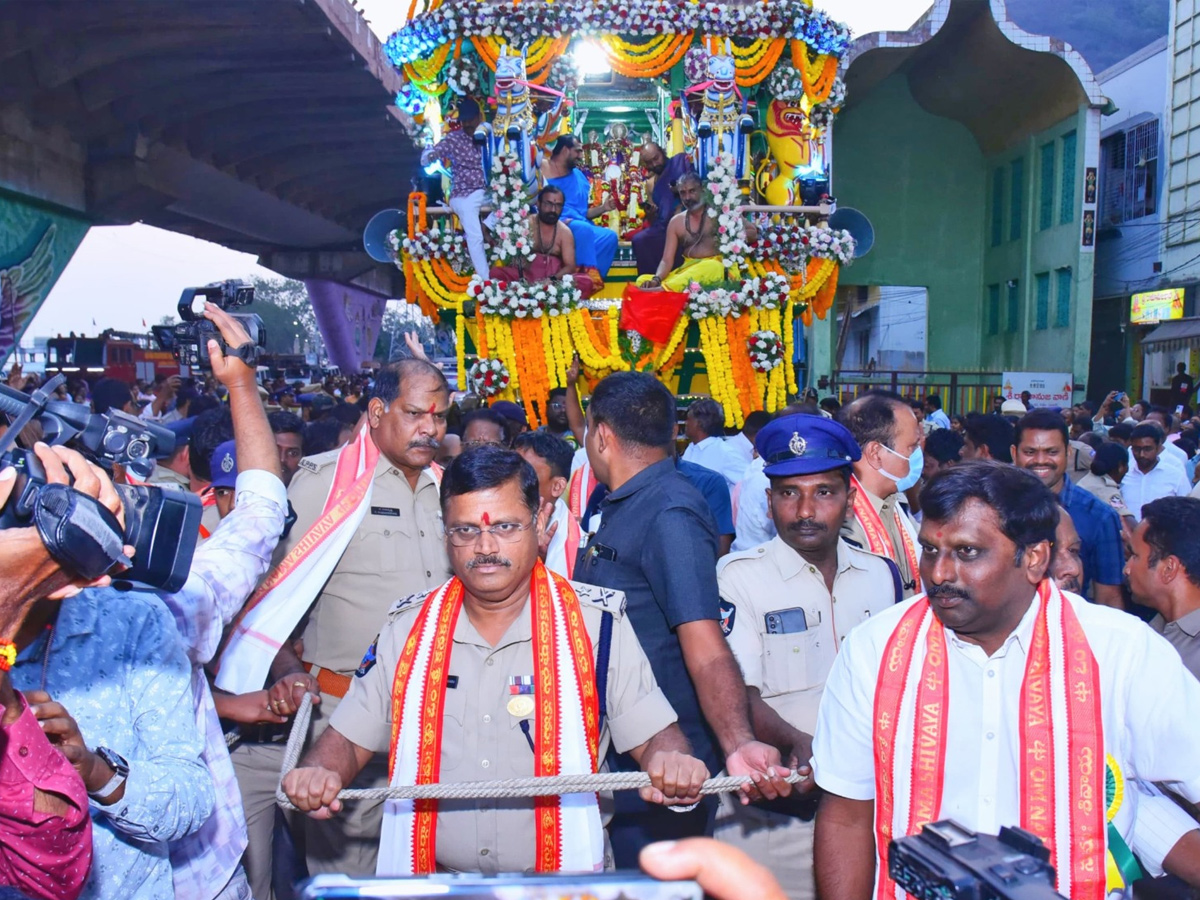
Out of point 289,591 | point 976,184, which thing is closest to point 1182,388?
point 976,184

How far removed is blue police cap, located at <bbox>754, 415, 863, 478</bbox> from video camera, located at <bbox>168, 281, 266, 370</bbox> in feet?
5.63

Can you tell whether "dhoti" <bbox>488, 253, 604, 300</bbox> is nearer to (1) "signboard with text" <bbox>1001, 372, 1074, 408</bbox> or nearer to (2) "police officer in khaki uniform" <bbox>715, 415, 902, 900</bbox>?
(2) "police officer in khaki uniform" <bbox>715, 415, 902, 900</bbox>

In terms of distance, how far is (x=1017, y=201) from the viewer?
24.0m

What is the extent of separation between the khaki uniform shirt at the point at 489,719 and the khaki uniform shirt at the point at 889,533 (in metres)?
1.21

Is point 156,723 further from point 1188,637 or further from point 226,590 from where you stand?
point 1188,637

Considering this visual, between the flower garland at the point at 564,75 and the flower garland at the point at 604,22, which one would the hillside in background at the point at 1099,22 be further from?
the flower garland at the point at 604,22

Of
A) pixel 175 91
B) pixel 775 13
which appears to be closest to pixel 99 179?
pixel 175 91

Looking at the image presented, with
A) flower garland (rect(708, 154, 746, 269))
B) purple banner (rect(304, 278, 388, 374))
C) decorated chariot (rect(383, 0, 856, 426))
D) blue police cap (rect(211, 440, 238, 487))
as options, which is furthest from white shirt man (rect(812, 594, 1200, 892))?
purple banner (rect(304, 278, 388, 374))

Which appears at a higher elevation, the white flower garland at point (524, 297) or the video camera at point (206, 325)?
the white flower garland at point (524, 297)

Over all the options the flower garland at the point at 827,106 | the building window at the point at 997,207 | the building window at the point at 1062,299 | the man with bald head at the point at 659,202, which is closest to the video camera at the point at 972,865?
the man with bald head at the point at 659,202

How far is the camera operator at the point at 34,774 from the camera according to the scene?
154 cm

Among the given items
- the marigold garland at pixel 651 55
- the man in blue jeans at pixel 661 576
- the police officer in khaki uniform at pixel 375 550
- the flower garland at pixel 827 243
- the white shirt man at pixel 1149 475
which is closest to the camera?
the man in blue jeans at pixel 661 576

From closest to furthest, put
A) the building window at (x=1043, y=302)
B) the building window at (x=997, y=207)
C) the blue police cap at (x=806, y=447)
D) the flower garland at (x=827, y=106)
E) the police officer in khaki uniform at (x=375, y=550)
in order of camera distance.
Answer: the blue police cap at (x=806, y=447) → the police officer in khaki uniform at (x=375, y=550) → the flower garland at (x=827, y=106) → the building window at (x=1043, y=302) → the building window at (x=997, y=207)

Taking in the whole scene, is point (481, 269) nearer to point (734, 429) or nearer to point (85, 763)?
point (734, 429)
